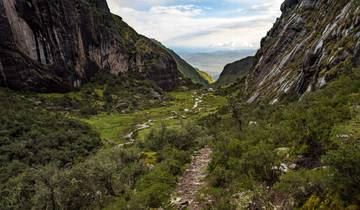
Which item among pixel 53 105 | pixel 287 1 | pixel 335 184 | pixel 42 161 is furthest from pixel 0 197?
pixel 287 1

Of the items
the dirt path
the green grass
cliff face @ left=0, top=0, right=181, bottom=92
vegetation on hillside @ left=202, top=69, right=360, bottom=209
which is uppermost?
cliff face @ left=0, top=0, right=181, bottom=92

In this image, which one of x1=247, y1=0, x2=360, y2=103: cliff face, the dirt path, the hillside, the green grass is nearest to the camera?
the hillside

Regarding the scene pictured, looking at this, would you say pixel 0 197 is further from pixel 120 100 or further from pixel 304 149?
pixel 120 100

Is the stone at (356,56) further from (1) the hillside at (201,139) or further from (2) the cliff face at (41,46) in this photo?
(2) the cliff face at (41,46)

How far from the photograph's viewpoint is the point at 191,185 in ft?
98.0

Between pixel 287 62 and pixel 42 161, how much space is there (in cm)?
6742

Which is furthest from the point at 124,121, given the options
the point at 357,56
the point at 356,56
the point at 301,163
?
the point at 301,163

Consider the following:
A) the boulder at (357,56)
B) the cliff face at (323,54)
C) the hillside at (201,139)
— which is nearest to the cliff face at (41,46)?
the hillside at (201,139)

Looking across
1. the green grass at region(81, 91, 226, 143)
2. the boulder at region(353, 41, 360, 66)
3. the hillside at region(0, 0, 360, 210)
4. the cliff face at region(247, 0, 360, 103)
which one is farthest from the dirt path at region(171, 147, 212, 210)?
the green grass at region(81, 91, 226, 143)

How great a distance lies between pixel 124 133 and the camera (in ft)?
375

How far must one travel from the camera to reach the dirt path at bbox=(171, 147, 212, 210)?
24.6 m

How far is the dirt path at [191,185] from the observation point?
24.6 metres

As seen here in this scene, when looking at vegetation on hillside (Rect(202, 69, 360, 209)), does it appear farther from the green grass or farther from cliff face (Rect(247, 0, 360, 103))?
the green grass

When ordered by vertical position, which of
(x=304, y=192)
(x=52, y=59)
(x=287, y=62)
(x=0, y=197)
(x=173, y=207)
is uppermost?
(x=52, y=59)
